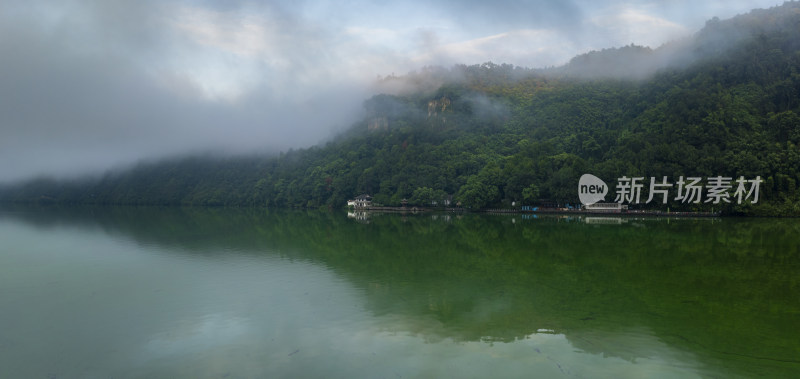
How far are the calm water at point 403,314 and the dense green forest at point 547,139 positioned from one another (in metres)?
33.6

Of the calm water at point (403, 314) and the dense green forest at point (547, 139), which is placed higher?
the dense green forest at point (547, 139)

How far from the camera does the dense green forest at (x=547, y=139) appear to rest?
47.3m

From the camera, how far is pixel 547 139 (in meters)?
74.9

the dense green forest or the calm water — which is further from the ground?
the dense green forest

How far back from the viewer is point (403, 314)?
9.45 metres

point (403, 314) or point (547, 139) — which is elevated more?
point (547, 139)

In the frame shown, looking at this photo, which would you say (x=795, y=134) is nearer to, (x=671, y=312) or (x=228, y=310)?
(x=671, y=312)

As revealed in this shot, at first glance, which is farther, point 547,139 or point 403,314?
point 547,139

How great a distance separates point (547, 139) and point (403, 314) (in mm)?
71048

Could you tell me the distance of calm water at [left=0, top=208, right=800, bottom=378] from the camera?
6.84 meters

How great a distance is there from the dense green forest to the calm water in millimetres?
33577

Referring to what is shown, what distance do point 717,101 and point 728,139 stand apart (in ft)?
25.2

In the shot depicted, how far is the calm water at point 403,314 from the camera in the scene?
6.84m

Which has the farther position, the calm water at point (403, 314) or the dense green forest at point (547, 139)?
the dense green forest at point (547, 139)
